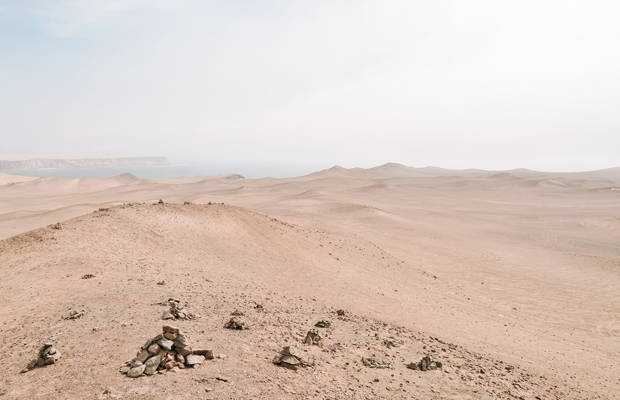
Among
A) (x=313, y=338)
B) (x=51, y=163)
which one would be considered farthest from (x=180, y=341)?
(x=51, y=163)

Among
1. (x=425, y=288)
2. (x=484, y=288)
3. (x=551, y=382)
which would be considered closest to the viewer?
(x=551, y=382)

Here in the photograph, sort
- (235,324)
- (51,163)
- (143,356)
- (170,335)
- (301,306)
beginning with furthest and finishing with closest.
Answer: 1. (51,163)
2. (301,306)
3. (235,324)
4. (170,335)
5. (143,356)

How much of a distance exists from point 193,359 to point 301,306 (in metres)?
3.94

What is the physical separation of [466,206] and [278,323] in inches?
1417

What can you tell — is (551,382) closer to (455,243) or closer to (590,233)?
(455,243)

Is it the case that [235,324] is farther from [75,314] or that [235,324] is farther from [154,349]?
[75,314]

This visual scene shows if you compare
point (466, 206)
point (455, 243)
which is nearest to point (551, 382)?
point (455, 243)

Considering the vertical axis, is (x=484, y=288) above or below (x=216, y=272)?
below

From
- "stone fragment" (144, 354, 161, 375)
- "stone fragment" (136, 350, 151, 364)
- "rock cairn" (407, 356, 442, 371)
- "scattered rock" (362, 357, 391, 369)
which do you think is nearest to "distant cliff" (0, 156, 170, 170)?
"stone fragment" (136, 350, 151, 364)

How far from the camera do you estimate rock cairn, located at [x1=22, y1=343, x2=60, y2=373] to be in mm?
4711

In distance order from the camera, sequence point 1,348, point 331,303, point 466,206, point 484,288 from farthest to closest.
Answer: point 466,206 → point 484,288 → point 331,303 → point 1,348

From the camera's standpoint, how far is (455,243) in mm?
20766

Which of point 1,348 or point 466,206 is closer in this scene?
point 1,348

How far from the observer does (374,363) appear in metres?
5.58
